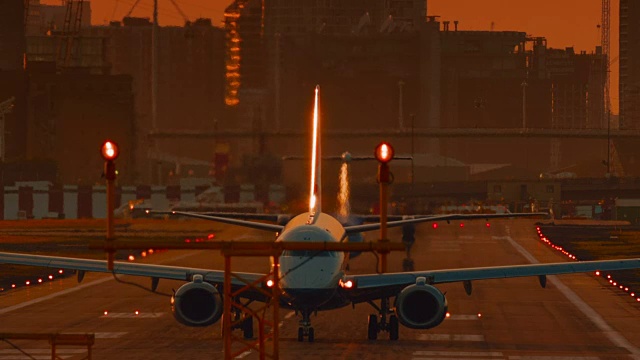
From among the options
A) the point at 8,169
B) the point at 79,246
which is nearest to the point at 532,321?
the point at 79,246

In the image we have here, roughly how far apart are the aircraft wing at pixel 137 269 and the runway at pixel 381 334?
2142 millimetres

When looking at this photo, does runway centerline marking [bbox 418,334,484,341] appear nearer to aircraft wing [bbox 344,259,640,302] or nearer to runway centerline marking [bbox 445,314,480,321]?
aircraft wing [bbox 344,259,640,302]

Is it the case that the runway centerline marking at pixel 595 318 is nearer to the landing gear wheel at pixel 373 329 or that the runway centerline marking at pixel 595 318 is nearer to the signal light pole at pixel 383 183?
the landing gear wheel at pixel 373 329

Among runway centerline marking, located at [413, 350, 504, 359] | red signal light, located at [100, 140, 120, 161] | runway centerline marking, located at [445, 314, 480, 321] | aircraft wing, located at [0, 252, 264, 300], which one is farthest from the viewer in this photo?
runway centerline marking, located at [445, 314, 480, 321]

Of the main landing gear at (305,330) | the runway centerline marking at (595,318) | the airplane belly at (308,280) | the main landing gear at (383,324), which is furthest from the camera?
the main landing gear at (383,324)

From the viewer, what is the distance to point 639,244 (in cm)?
12031

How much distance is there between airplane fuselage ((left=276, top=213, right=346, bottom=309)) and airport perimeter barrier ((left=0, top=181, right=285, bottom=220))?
109927 millimetres

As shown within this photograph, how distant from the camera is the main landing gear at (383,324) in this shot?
51.7 meters

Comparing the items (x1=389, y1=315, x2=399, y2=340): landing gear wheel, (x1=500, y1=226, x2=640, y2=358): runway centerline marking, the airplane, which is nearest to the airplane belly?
the airplane

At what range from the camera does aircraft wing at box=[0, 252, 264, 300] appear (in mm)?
50906

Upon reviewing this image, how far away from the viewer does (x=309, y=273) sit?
48.0 m

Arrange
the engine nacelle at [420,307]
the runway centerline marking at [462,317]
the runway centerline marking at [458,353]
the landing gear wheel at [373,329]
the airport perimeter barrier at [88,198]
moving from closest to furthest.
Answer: the runway centerline marking at [458,353], the engine nacelle at [420,307], the landing gear wheel at [373,329], the runway centerline marking at [462,317], the airport perimeter barrier at [88,198]

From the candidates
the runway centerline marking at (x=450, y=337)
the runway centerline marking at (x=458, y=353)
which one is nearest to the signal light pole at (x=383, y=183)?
the runway centerline marking at (x=458, y=353)

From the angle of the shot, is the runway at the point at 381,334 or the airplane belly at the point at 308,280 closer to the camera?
the airplane belly at the point at 308,280
